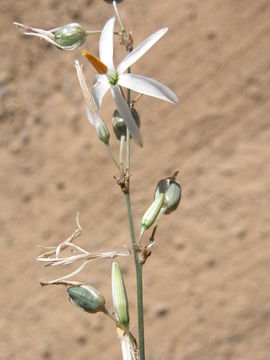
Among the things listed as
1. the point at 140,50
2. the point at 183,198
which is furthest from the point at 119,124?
the point at 183,198

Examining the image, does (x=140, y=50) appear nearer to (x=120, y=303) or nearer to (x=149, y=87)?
(x=149, y=87)

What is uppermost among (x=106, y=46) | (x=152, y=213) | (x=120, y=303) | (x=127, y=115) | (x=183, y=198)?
(x=183, y=198)

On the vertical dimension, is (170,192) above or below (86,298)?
above

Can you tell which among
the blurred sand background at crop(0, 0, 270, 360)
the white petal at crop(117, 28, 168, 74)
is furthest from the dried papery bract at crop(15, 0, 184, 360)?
the blurred sand background at crop(0, 0, 270, 360)

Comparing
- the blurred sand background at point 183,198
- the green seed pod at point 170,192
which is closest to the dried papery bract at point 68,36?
the green seed pod at point 170,192

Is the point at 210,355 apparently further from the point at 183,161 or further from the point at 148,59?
the point at 148,59

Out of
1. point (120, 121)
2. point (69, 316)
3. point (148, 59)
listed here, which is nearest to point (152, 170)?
point (148, 59)
